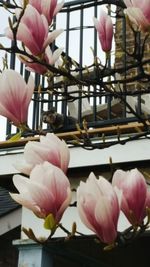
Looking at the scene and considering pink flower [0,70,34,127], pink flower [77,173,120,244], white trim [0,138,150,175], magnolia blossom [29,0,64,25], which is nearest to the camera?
pink flower [77,173,120,244]

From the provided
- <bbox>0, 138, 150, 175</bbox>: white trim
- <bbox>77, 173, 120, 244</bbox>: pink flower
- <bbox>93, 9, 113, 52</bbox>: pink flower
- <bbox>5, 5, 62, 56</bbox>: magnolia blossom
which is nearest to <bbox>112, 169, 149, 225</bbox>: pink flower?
<bbox>77, 173, 120, 244</bbox>: pink flower

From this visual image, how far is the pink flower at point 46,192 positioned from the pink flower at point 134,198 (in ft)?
0.44

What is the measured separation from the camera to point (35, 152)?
1656mm

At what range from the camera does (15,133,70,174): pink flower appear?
1.64 metres

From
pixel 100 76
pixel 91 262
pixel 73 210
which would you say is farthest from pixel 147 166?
pixel 100 76

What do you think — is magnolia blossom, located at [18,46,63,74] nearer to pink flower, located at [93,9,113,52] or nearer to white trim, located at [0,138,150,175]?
pink flower, located at [93,9,113,52]

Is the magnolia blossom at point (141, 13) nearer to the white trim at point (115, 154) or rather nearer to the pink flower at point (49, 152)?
the pink flower at point (49, 152)

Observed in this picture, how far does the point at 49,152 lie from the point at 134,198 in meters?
0.24

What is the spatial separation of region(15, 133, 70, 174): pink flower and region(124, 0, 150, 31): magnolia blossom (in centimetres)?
41

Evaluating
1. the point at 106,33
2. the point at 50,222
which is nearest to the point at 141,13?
the point at 106,33

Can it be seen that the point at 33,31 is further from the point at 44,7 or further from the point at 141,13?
the point at 141,13

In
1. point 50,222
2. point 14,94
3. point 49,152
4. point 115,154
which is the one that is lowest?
point 115,154

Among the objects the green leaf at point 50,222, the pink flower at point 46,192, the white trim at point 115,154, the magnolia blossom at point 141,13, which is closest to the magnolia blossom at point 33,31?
the magnolia blossom at point 141,13

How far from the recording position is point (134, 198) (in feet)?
5.15
